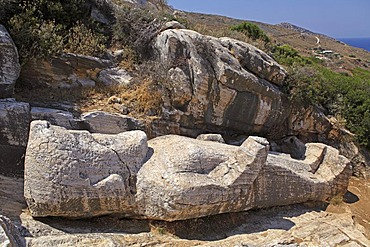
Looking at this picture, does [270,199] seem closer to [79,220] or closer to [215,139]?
[215,139]

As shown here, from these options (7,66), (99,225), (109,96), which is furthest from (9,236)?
(109,96)

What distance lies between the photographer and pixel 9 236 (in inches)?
173

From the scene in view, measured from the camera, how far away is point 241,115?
32.2 feet

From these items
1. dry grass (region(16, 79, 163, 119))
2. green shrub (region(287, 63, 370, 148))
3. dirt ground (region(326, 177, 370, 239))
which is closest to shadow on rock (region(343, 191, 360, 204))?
dirt ground (region(326, 177, 370, 239))

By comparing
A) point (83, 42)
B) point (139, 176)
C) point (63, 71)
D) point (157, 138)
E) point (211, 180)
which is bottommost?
point (139, 176)

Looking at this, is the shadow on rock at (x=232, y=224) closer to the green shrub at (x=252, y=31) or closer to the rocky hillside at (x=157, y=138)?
the rocky hillside at (x=157, y=138)

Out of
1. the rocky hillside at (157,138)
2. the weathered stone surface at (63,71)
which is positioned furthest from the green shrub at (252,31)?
the weathered stone surface at (63,71)

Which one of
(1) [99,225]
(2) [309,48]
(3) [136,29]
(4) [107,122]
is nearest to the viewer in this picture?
(1) [99,225]

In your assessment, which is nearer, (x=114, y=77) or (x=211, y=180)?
(x=211, y=180)

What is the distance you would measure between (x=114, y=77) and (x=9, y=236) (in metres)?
5.81

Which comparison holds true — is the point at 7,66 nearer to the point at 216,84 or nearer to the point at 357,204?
the point at 216,84

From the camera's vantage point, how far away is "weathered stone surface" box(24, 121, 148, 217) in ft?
18.2

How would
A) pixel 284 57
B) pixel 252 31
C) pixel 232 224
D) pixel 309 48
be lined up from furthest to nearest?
pixel 309 48 → pixel 252 31 → pixel 284 57 → pixel 232 224

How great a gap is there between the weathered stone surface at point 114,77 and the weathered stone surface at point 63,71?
17cm
